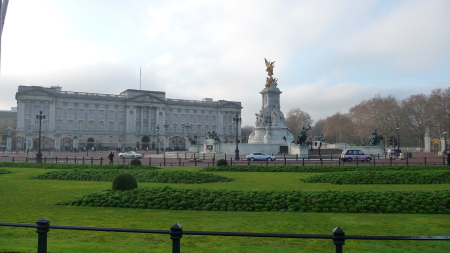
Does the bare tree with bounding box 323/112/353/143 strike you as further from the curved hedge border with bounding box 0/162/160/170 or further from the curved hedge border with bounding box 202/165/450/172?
the curved hedge border with bounding box 0/162/160/170

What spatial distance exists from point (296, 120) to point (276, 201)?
128m

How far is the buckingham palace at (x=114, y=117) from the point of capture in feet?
378

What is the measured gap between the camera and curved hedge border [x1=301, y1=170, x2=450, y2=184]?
1948 cm

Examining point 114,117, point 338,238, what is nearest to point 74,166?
point 338,238

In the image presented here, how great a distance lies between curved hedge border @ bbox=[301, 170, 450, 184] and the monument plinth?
40795 millimetres

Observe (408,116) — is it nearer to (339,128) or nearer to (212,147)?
(339,128)

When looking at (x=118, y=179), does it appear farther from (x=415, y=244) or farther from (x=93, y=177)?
(x=415, y=244)

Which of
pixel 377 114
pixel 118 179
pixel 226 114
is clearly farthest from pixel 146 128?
pixel 118 179

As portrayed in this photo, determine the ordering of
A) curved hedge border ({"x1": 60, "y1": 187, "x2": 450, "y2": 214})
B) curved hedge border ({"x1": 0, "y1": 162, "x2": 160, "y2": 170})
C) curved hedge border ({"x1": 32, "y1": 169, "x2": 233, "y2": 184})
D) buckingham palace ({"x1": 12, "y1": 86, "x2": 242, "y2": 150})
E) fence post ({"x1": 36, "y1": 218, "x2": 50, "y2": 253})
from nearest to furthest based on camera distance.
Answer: fence post ({"x1": 36, "y1": 218, "x2": 50, "y2": 253})
curved hedge border ({"x1": 60, "y1": 187, "x2": 450, "y2": 214})
curved hedge border ({"x1": 32, "y1": 169, "x2": 233, "y2": 184})
curved hedge border ({"x1": 0, "y1": 162, "x2": 160, "y2": 170})
buckingham palace ({"x1": 12, "y1": 86, "x2": 242, "y2": 150})

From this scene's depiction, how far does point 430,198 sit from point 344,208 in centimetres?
309

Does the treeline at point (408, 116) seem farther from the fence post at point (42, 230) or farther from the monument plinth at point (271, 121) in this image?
the fence post at point (42, 230)

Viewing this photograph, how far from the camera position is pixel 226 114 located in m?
149

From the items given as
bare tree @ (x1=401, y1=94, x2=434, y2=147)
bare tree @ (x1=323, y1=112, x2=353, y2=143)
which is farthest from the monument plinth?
bare tree @ (x1=323, y1=112, x2=353, y2=143)

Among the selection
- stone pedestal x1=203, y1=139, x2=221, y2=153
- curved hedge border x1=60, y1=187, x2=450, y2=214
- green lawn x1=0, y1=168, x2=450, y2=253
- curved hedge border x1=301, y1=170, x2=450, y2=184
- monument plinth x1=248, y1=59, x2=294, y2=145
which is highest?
monument plinth x1=248, y1=59, x2=294, y2=145
